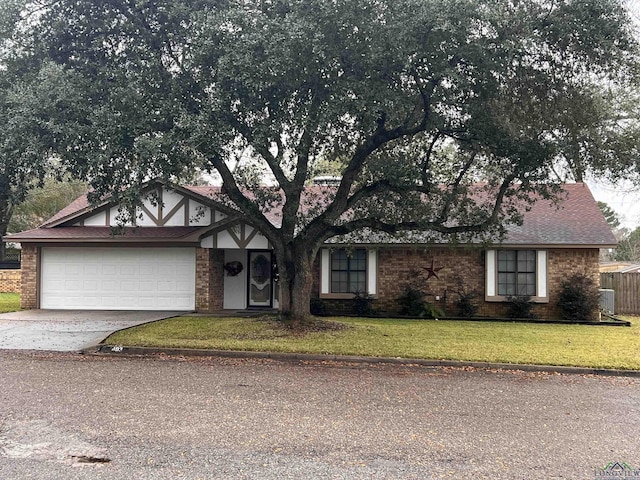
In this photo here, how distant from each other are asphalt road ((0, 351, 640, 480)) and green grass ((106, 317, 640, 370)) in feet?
3.30

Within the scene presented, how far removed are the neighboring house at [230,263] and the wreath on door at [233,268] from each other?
33mm

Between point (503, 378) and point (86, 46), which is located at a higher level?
point (86, 46)

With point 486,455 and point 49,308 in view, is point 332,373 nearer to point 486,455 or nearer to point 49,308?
point 486,455

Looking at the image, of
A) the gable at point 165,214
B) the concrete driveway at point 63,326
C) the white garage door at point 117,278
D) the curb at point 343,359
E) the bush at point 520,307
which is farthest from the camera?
the gable at point 165,214

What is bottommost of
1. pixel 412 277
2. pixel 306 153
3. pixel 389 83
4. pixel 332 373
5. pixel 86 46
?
pixel 332 373

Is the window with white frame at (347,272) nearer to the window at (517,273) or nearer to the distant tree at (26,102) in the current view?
the window at (517,273)

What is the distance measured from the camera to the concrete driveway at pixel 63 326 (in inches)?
443

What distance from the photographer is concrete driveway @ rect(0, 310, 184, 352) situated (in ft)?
36.9

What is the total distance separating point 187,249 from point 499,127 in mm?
10220

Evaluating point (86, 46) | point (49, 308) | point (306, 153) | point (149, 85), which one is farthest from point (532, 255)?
point (49, 308)

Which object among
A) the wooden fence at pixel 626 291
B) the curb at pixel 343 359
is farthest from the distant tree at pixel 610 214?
the curb at pixel 343 359

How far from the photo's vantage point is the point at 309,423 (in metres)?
5.95

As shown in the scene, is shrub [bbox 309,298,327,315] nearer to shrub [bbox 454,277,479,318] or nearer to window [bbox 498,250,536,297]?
shrub [bbox 454,277,479,318]

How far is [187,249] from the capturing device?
17.2 metres
